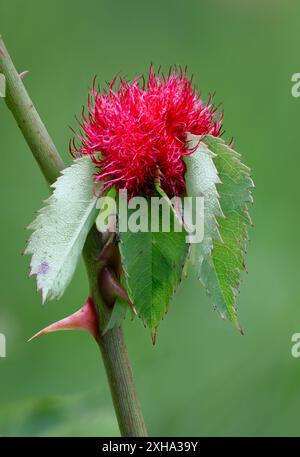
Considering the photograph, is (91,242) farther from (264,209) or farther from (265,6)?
(265,6)

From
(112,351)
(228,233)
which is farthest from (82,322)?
(228,233)

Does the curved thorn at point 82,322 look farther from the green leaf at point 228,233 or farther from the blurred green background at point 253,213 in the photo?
the blurred green background at point 253,213

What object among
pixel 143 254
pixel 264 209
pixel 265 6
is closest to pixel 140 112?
pixel 143 254

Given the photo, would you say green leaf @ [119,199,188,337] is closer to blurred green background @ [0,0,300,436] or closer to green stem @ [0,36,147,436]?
green stem @ [0,36,147,436]

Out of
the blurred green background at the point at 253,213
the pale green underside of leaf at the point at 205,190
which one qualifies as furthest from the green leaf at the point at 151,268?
the blurred green background at the point at 253,213
